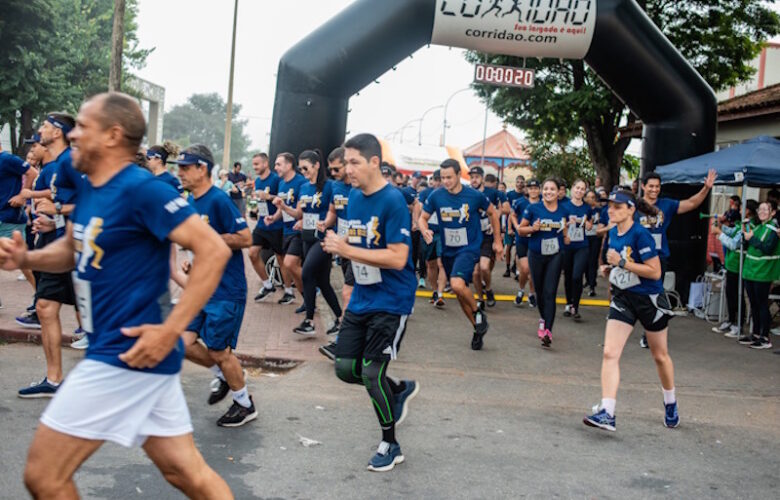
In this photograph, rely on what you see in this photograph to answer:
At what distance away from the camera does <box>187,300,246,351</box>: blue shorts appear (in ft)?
17.3

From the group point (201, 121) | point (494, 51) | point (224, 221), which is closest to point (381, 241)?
point (224, 221)

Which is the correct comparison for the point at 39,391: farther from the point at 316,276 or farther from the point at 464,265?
the point at 464,265

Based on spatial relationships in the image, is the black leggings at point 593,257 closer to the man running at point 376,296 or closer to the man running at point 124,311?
the man running at point 376,296

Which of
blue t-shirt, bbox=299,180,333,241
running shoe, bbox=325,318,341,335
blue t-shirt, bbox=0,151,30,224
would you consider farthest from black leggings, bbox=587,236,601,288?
blue t-shirt, bbox=0,151,30,224

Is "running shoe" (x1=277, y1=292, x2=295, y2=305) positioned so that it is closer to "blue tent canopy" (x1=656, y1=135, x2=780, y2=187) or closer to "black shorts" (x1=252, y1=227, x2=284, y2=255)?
"black shorts" (x1=252, y1=227, x2=284, y2=255)

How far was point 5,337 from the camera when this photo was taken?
7914 mm

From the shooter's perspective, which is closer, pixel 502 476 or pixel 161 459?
pixel 161 459

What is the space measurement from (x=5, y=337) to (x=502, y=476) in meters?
5.38

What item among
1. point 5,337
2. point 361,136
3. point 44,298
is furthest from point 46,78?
point 361,136

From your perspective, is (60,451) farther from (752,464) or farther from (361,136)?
(752,464)

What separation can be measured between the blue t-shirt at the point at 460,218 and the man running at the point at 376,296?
3791 millimetres

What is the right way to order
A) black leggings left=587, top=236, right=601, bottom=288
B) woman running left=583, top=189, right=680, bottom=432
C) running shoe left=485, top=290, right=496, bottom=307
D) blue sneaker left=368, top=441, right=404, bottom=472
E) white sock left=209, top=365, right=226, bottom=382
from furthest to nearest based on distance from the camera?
black leggings left=587, top=236, right=601, bottom=288 → running shoe left=485, top=290, right=496, bottom=307 → woman running left=583, top=189, right=680, bottom=432 → white sock left=209, top=365, right=226, bottom=382 → blue sneaker left=368, top=441, right=404, bottom=472

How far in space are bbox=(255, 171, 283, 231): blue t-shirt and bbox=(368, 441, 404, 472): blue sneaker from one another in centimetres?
602

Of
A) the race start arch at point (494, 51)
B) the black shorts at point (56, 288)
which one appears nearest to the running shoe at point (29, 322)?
the black shorts at point (56, 288)
